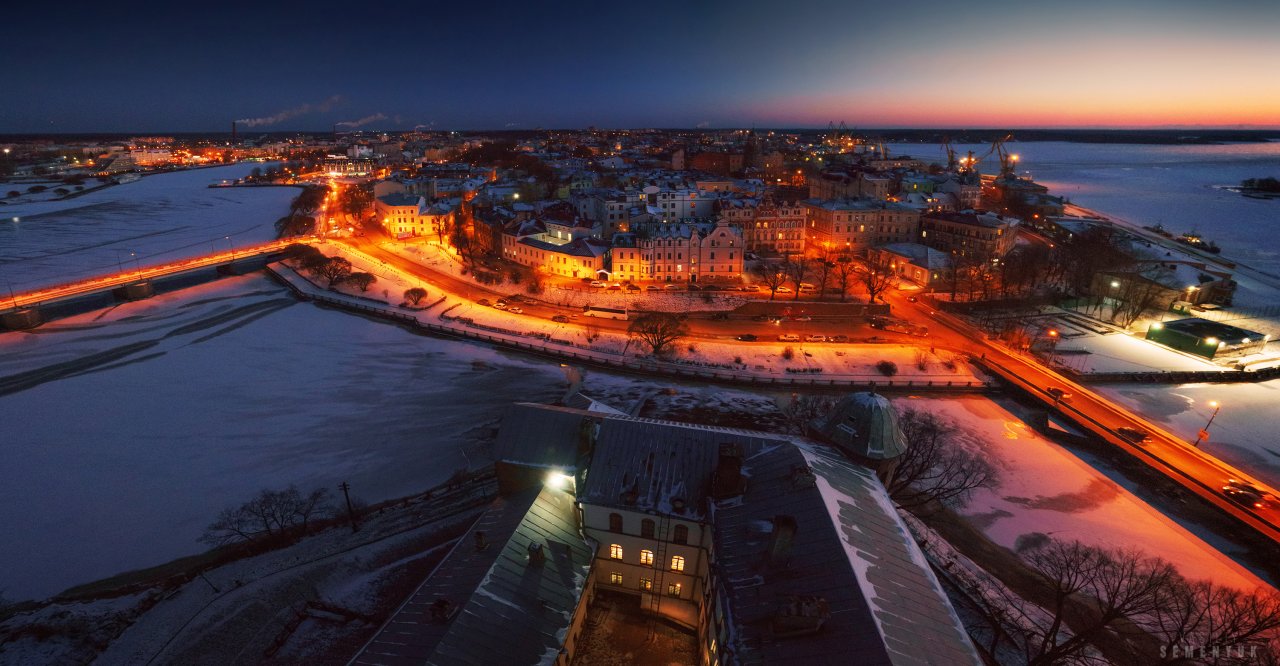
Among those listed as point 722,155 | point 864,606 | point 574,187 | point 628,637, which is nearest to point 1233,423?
point 864,606

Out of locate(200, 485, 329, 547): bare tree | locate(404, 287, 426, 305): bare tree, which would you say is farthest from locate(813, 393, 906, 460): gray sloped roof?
locate(404, 287, 426, 305): bare tree

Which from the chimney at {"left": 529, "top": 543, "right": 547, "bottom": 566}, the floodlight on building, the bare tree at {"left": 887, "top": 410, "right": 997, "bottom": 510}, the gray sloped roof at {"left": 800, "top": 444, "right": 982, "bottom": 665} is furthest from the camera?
the bare tree at {"left": 887, "top": 410, "right": 997, "bottom": 510}

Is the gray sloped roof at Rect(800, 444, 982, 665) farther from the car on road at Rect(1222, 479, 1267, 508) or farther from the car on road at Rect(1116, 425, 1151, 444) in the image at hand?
the car on road at Rect(1116, 425, 1151, 444)

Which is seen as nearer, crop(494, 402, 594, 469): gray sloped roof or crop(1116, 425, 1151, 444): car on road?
crop(494, 402, 594, 469): gray sloped roof

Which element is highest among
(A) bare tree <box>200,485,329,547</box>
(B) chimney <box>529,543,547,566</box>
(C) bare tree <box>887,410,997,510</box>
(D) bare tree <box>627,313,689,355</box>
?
(D) bare tree <box>627,313,689,355</box>

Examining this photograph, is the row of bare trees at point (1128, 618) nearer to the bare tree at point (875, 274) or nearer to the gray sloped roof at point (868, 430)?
the gray sloped roof at point (868, 430)

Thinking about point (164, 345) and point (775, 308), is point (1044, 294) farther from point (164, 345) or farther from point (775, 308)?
point (164, 345)
